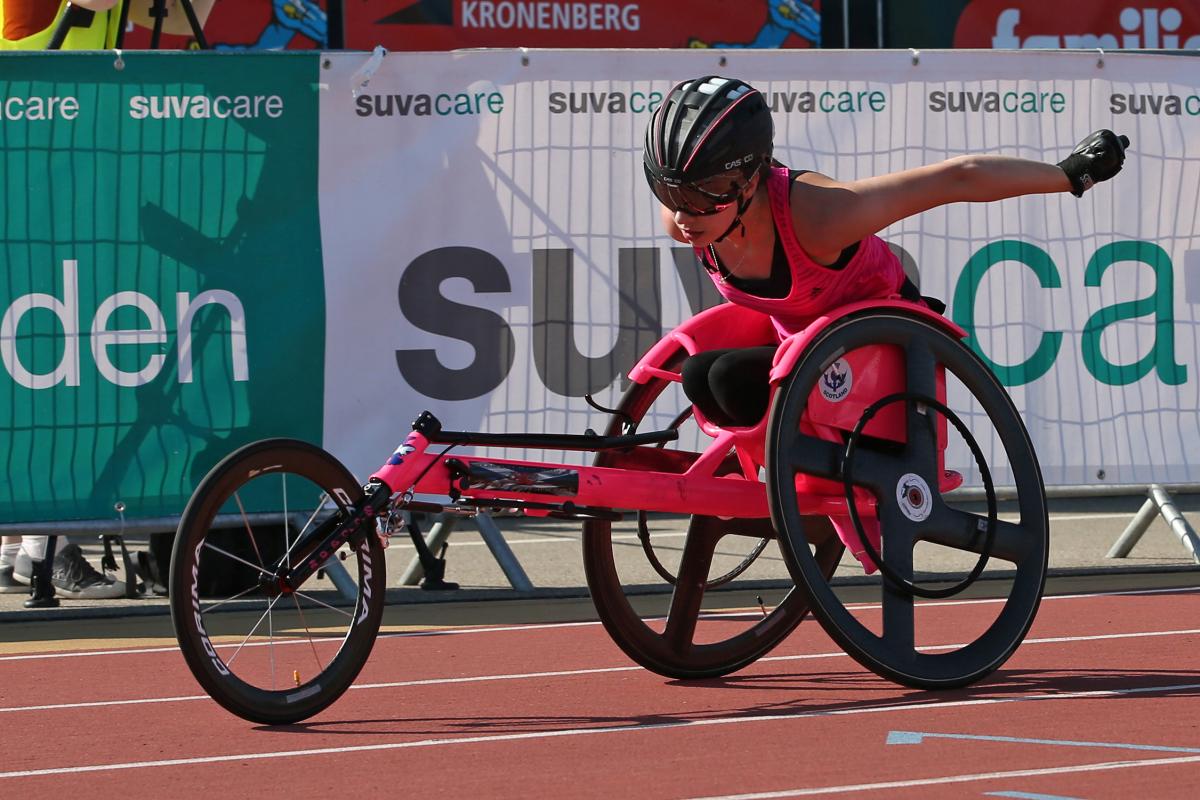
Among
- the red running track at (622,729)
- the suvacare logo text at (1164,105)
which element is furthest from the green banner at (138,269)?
the suvacare logo text at (1164,105)

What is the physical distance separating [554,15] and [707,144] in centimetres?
654

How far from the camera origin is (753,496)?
17.6 ft

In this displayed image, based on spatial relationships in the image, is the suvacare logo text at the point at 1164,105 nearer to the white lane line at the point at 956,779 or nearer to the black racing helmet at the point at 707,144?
the black racing helmet at the point at 707,144

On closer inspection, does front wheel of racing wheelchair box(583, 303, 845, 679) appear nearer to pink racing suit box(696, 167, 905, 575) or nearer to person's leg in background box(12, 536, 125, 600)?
pink racing suit box(696, 167, 905, 575)

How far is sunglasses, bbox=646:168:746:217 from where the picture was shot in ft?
16.9

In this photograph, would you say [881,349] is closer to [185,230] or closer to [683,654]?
[683,654]

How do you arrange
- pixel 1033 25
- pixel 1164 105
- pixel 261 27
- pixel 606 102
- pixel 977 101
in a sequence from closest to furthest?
pixel 606 102 < pixel 977 101 < pixel 1164 105 < pixel 261 27 < pixel 1033 25

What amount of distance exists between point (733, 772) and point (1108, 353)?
4142 mm

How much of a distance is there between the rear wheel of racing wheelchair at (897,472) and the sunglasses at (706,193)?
435mm

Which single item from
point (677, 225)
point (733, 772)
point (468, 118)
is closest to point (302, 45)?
point (468, 118)

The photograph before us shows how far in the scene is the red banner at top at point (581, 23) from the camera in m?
11.2

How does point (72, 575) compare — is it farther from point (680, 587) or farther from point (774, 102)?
point (774, 102)

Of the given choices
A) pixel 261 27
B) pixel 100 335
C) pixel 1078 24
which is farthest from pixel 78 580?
pixel 1078 24

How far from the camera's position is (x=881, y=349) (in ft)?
17.5
